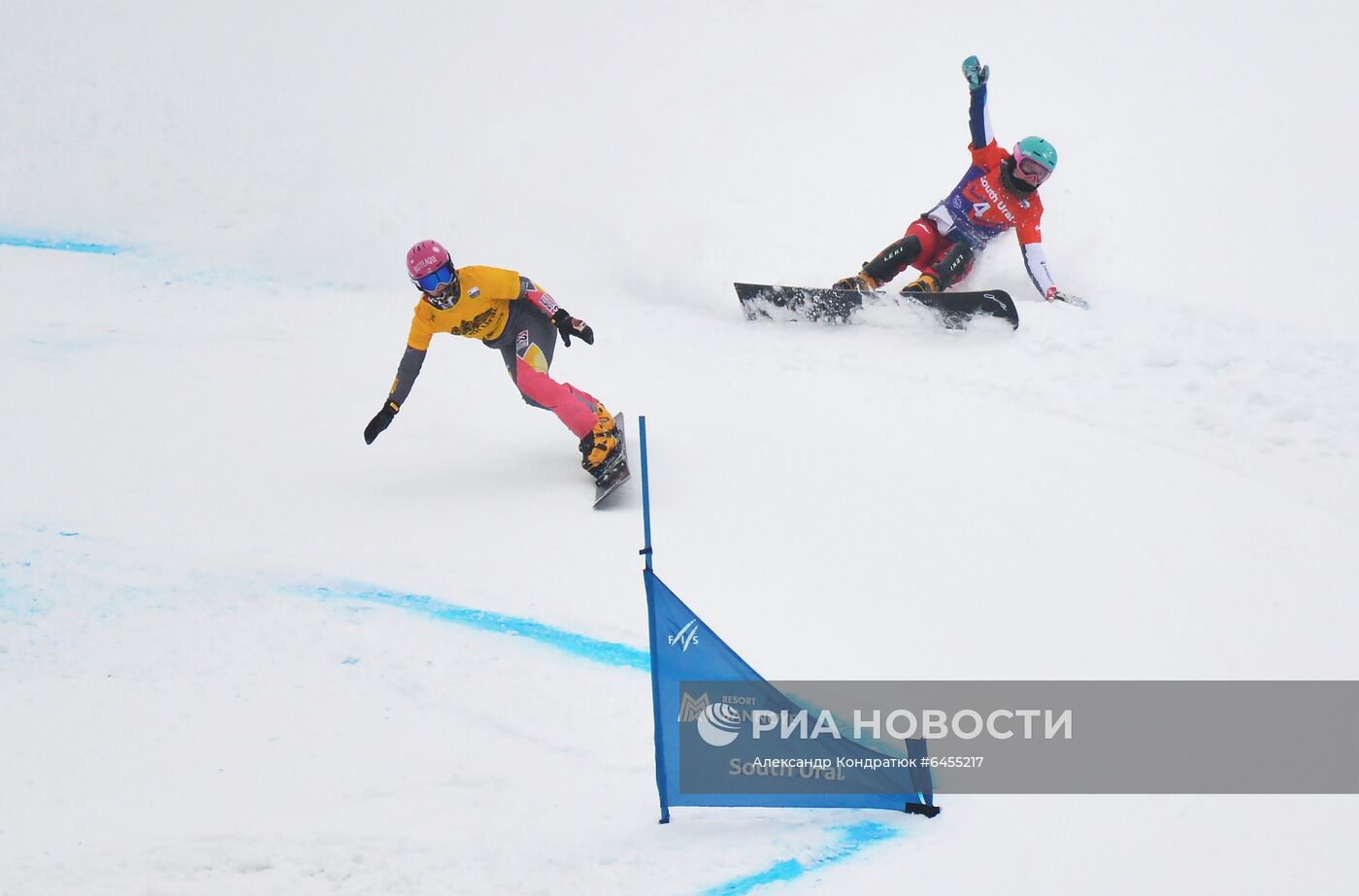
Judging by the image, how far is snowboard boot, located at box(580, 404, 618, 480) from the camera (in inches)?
246

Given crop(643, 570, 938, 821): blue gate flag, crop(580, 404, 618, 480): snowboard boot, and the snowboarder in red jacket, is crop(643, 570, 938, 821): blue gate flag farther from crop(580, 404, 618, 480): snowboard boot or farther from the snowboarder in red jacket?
the snowboarder in red jacket

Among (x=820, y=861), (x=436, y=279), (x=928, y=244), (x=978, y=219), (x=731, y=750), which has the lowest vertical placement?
(x=820, y=861)

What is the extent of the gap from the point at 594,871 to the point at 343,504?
3.30m

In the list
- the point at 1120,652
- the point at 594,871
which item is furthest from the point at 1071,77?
the point at 594,871

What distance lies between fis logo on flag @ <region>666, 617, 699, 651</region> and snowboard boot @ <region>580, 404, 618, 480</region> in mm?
2611

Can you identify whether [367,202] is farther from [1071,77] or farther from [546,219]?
[1071,77]

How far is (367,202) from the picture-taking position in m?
10.2

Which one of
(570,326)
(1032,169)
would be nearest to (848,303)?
(1032,169)

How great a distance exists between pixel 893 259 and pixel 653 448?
242 centimetres

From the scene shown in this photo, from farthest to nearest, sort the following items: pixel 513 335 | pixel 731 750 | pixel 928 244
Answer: pixel 928 244
pixel 513 335
pixel 731 750

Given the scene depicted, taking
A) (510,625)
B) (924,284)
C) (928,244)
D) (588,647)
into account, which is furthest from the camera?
(928,244)

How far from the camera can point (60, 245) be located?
32.4 ft

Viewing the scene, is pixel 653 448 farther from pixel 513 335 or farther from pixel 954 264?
pixel 954 264

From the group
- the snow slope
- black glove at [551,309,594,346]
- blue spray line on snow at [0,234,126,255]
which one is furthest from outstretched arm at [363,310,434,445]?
blue spray line on snow at [0,234,126,255]
